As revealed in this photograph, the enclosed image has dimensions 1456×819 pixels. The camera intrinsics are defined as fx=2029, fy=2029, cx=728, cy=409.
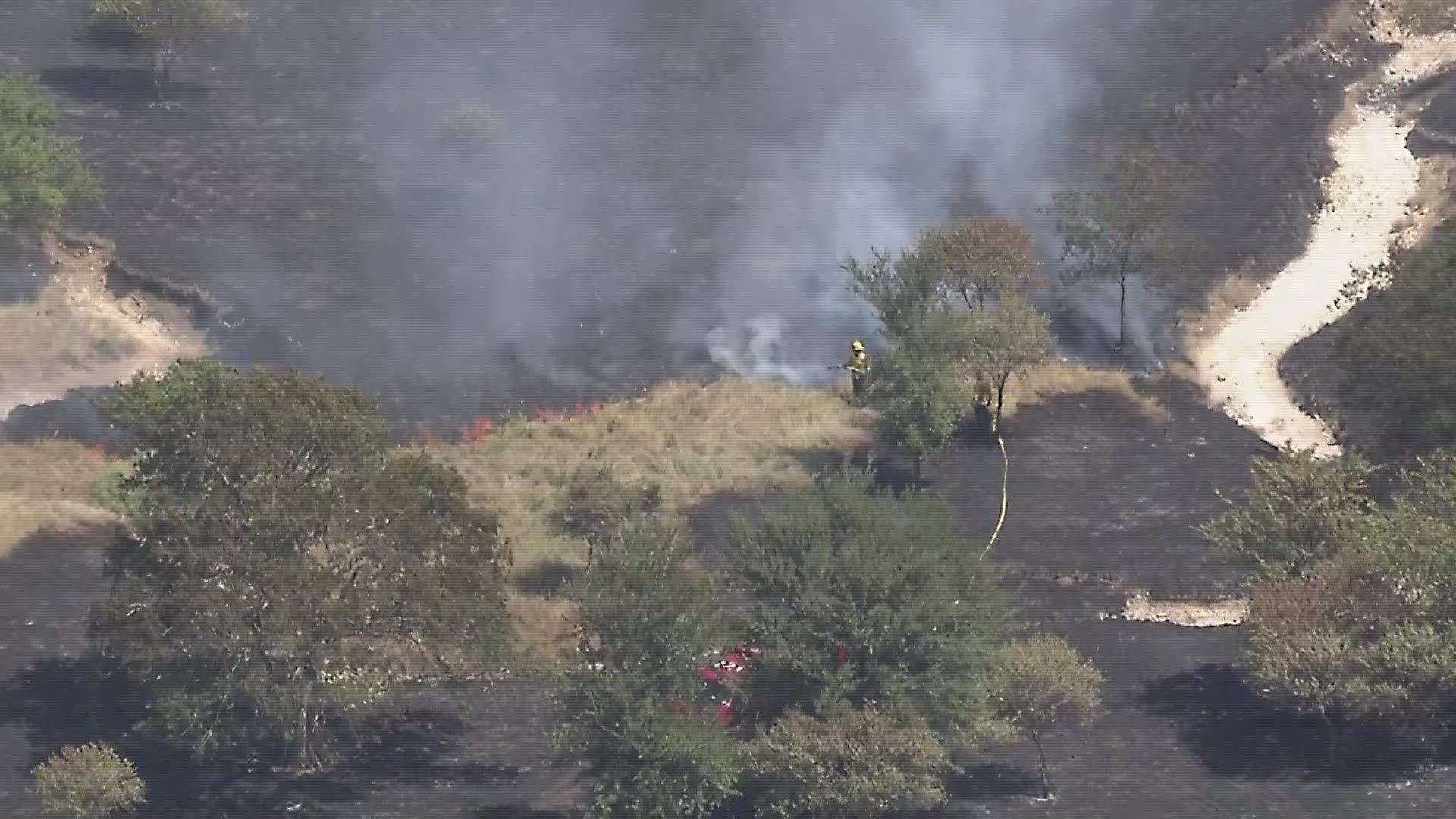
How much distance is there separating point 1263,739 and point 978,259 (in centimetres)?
1676

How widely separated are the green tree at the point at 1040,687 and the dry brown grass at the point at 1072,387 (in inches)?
660

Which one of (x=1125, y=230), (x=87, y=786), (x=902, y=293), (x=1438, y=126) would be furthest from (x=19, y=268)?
(x=1438, y=126)

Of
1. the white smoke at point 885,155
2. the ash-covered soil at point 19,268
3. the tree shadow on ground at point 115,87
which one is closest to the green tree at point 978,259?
the white smoke at point 885,155

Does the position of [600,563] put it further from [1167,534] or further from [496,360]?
[496,360]

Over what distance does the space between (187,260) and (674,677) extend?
2767 centimetres

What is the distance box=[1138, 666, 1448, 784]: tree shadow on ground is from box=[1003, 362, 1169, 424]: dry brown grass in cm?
1371

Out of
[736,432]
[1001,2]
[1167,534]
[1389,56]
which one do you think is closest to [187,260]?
[736,432]

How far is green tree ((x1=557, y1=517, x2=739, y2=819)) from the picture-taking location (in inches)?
1078

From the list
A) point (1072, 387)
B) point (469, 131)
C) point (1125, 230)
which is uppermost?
point (469, 131)

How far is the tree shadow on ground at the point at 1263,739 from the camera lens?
102ft

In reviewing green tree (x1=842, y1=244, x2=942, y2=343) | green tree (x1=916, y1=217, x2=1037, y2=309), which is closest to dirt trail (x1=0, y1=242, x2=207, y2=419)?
green tree (x1=842, y1=244, x2=942, y2=343)

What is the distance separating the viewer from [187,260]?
51219mm

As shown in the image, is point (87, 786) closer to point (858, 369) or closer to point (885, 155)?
point (858, 369)

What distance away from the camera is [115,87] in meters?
59.5
